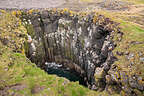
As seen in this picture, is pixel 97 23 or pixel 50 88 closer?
pixel 50 88

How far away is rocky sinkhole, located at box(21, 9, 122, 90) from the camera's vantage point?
3316 centimetres

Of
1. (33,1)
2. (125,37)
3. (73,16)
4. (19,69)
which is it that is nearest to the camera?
(19,69)

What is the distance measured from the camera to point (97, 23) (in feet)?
95.7

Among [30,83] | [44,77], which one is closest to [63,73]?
[44,77]

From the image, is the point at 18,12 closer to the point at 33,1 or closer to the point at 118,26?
the point at 33,1

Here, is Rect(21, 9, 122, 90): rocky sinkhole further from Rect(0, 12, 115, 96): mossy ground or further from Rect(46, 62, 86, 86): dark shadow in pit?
Rect(0, 12, 115, 96): mossy ground

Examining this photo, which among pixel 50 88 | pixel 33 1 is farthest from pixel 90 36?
pixel 33 1

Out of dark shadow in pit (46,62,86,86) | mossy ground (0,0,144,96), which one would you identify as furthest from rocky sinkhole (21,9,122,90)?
mossy ground (0,0,144,96)

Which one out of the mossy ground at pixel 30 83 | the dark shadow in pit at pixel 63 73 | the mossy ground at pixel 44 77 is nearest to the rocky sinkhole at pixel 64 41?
the dark shadow in pit at pixel 63 73

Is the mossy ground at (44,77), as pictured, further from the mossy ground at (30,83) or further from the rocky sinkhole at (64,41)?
the rocky sinkhole at (64,41)

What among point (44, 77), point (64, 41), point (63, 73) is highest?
point (44, 77)

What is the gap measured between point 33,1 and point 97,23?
34417mm

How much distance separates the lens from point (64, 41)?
139 ft

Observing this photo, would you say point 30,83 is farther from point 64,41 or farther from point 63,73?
point 63,73
